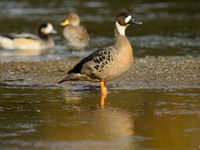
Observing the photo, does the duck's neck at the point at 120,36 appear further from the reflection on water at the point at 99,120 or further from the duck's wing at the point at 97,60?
the reflection on water at the point at 99,120

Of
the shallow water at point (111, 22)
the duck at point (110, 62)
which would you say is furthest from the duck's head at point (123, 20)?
the shallow water at point (111, 22)

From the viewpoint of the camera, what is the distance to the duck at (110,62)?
9.29 m

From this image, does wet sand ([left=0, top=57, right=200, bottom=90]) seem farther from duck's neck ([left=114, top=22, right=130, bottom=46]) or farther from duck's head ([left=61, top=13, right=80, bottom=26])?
duck's head ([left=61, top=13, right=80, bottom=26])

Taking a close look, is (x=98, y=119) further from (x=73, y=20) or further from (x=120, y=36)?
(x=73, y=20)

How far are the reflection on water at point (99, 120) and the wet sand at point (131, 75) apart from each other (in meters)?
0.66

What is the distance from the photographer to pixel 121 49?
9375 millimetres

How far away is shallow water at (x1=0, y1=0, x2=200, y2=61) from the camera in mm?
17031

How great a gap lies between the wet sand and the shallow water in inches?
57.9

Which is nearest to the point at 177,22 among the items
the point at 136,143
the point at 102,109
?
the point at 102,109

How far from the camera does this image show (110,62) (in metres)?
9.30

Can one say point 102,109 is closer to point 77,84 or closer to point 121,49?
point 121,49

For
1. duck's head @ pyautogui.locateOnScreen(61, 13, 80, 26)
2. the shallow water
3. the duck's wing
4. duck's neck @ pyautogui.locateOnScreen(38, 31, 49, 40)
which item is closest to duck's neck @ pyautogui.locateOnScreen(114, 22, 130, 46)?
the duck's wing

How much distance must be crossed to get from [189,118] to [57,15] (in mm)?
19528

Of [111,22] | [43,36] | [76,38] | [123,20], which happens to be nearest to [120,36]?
[123,20]
